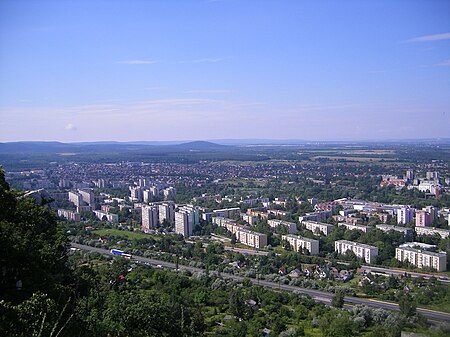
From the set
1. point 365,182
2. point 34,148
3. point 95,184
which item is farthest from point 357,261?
point 34,148

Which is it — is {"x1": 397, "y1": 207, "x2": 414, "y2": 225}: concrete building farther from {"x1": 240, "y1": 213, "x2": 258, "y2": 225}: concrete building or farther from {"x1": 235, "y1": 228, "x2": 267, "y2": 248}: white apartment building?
{"x1": 235, "y1": 228, "x2": 267, "y2": 248}: white apartment building

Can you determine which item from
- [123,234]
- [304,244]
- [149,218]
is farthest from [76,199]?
[304,244]

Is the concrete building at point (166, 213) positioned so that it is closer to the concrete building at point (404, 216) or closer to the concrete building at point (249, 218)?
the concrete building at point (249, 218)

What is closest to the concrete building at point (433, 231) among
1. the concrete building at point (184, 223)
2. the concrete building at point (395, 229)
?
the concrete building at point (395, 229)

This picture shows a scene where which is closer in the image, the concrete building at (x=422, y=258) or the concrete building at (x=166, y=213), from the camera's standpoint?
the concrete building at (x=422, y=258)

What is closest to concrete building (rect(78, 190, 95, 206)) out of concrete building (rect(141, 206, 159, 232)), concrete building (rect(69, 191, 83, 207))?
concrete building (rect(69, 191, 83, 207))

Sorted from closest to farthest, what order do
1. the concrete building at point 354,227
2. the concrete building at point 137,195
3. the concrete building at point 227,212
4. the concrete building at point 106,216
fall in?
the concrete building at point 354,227 < the concrete building at point 106,216 < the concrete building at point 227,212 < the concrete building at point 137,195

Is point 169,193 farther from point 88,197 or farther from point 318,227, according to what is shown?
point 318,227
